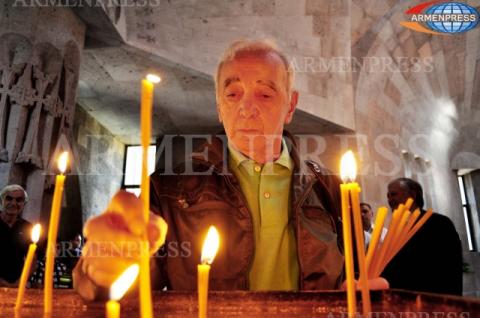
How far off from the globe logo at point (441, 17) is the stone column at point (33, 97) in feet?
19.8

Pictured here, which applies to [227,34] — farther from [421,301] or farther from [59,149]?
[421,301]

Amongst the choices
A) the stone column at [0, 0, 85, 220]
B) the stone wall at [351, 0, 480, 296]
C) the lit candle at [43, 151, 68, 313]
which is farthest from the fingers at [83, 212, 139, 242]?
the stone wall at [351, 0, 480, 296]

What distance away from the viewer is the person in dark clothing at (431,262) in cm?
196

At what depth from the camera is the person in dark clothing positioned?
1.96 metres

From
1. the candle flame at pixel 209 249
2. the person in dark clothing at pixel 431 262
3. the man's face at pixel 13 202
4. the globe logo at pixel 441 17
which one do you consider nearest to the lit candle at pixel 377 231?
the candle flame at pixel 209 249

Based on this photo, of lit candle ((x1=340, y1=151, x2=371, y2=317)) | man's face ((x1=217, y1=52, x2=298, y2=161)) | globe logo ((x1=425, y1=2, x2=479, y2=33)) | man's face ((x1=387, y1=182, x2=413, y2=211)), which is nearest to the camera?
lit candle ((x1=340, y1=151, x2=371, y2=317))

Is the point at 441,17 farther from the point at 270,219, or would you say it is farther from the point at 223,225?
the point at 223,225

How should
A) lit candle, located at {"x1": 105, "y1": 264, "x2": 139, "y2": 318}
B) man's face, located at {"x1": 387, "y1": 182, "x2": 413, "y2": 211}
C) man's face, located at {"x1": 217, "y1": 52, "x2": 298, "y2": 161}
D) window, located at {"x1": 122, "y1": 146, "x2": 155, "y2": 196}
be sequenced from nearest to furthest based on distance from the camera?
lit candle, located at {"x1": 105, "y1": 264, "x2": 139, "y2": 318} → man's face, located at {"x1": 217, "y1": 52, "x2": 298, "y2": 161} → man's face, located at {"x1": 387, "y1": 182, "x2": 413, "y2": 211} → window, located at {"x1": 122, "y1": 146, "x2": 155, "y2": 196}

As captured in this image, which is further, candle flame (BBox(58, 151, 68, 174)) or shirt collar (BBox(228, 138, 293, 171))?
shirt collar (BBox(228, 138, 293, 171))

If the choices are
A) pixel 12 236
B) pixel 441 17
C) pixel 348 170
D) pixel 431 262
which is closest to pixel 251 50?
pixel 348 170

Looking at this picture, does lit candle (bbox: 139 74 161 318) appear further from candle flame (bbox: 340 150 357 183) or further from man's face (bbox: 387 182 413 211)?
man's face (bbox: 387 182 413 211)

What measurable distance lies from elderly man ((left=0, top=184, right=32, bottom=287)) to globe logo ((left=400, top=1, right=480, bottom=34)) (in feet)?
22.7

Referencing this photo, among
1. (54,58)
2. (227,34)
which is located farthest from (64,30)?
(227,34)

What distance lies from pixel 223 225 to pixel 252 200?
15cm
